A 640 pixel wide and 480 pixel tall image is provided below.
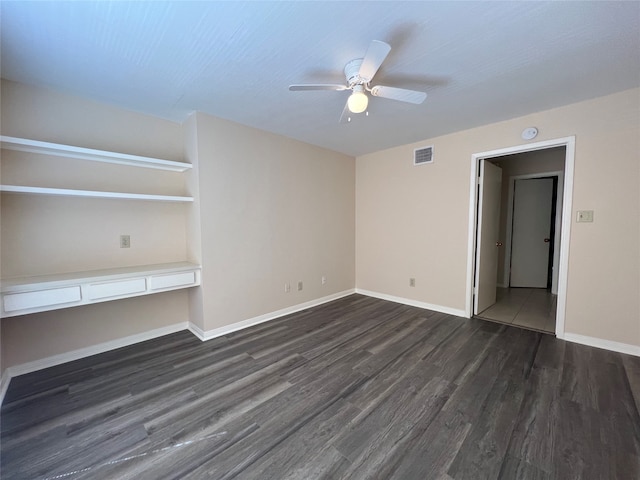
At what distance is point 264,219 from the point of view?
3.36 metres

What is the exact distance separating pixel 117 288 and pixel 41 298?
0.46 m

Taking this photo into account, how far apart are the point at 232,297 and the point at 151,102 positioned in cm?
217

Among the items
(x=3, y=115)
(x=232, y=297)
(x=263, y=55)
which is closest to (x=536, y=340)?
(x=232, y=297)

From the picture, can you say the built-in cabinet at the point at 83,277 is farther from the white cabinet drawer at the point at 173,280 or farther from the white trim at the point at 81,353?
the white trim at the point at 81,353

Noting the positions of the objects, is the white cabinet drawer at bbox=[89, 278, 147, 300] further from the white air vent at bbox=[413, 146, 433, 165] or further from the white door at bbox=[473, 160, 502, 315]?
the white door at bbox=[473, 160, 502, 315]

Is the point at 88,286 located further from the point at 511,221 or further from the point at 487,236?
the point at 511,221

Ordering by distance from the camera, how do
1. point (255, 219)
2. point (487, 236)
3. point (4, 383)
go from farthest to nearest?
point (487, 236) → point (255, 219) → point (4, 383)

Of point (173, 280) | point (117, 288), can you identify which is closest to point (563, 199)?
point (173, 280)

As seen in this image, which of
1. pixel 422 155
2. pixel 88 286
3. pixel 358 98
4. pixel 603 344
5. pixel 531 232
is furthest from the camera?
pixel 531 232

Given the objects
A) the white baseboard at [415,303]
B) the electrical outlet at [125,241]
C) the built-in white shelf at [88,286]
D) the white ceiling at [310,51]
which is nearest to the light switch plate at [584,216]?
the white ceiling at [310,51]

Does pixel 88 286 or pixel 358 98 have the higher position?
pixel 358 98

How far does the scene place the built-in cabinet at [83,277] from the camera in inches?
76.4

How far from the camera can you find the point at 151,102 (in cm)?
253

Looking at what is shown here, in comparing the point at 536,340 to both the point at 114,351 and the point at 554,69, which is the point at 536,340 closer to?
the point at 554,69
